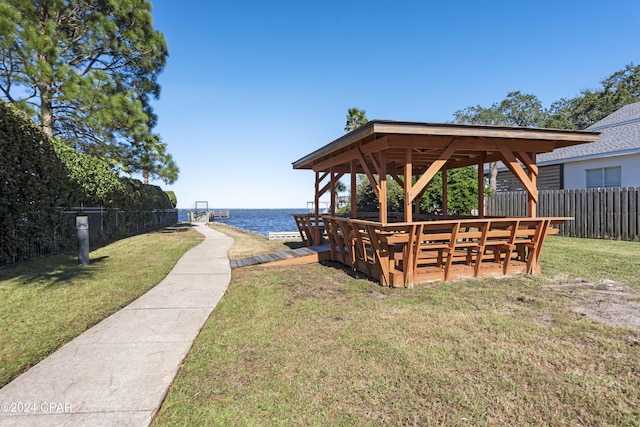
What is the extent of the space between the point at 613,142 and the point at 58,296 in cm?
1915

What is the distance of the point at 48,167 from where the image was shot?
28.8ft

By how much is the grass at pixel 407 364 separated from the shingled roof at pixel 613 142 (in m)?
12.2

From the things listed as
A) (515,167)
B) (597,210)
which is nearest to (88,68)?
(515,167)

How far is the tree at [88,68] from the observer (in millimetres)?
11953

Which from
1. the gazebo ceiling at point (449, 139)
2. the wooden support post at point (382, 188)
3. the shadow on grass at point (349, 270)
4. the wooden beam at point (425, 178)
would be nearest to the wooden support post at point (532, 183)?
the gazebo ceiling at point (449, 139)

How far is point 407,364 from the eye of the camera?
289 cm

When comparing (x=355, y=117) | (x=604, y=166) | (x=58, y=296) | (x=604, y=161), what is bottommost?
(x=58, y=296)

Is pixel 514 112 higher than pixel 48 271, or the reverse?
pixel 514 112

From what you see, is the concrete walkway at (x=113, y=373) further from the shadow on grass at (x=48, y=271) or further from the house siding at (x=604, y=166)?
the house siding at (x=604, y=166)

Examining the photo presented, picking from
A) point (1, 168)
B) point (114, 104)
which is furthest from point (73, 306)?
point (114, 104)

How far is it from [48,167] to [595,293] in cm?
1201

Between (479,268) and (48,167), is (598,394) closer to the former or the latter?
(479,268)

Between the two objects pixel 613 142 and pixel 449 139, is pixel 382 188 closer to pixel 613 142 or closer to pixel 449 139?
pixel 449 139

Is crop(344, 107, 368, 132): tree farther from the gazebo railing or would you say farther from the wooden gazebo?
the gazebo railing
